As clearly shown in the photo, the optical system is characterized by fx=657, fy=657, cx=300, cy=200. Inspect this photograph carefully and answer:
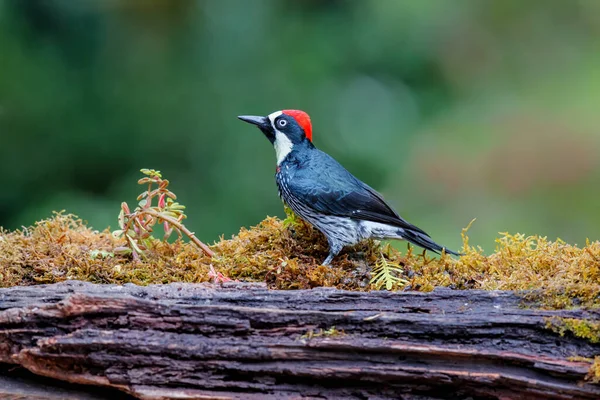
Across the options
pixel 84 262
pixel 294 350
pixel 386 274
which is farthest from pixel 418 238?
pixel 84 262

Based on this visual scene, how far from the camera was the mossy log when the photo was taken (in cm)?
276

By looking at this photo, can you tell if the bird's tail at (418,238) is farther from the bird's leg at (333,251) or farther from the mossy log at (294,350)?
the mossy log at (294,350)

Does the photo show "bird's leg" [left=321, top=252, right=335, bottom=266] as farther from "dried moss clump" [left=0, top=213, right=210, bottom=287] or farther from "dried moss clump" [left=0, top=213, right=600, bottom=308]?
"dried moss clump" [left=0, top=213, right=210, bottom=287]

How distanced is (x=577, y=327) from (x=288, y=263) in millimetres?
1512

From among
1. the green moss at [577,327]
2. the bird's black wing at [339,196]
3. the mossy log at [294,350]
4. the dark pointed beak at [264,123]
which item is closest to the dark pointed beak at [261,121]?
the dark pointed beak at [264,123]

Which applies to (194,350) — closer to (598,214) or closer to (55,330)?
(55,330)

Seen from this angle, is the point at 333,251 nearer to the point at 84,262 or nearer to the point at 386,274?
the point at 386,274

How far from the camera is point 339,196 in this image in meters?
4.02

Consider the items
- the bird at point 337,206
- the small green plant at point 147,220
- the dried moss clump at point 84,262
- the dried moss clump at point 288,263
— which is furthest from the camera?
the bird at point 337,206

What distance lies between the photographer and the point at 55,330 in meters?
2.95

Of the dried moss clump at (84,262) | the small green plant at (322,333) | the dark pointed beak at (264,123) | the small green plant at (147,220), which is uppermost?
the dark pointed beak at (264,123)

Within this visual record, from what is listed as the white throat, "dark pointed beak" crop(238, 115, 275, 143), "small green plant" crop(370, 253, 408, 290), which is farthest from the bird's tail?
"dark pointed beak" crop(238, 115, 275, 143)

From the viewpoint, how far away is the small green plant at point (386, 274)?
3.53 metres

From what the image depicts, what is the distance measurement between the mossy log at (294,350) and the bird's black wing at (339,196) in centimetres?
104
